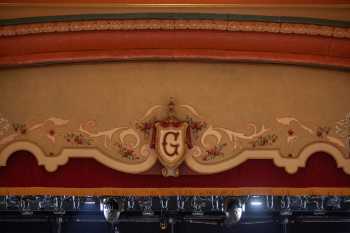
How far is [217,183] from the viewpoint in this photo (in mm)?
2434

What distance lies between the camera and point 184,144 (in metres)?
2.43

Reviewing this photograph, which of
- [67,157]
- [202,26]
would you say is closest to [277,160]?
[202,26]

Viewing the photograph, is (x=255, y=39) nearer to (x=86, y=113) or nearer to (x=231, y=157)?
(x=231, y=157)

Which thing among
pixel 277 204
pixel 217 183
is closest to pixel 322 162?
pixel 277 204

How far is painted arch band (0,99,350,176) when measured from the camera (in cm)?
244

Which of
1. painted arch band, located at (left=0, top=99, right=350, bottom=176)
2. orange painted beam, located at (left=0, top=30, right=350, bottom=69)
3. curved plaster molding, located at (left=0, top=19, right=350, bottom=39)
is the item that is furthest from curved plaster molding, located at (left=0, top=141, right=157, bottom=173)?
curved plaster molding, located at (left=0, top=19, right=350, bottom=39)

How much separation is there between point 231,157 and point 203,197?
0.24 meters

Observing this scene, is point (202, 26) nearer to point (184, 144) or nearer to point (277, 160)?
point (184, 144)

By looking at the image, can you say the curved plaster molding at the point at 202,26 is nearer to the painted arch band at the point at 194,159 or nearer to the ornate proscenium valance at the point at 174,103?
the ornate proscenium valance at the point at 174,103

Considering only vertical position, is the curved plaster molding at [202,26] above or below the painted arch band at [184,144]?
above

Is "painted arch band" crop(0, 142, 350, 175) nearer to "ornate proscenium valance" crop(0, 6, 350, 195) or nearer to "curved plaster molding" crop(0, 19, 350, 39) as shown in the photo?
"ornate proscenium valance" crop(0, 6, 350, 195)

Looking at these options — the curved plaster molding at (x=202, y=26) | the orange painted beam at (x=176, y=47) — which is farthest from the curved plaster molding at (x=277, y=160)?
the curved plaster molding at (x=202, y=26)

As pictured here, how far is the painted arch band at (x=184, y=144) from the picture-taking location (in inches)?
96.0

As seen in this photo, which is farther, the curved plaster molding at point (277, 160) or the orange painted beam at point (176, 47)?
the orange painted beam at point (176, 47)
